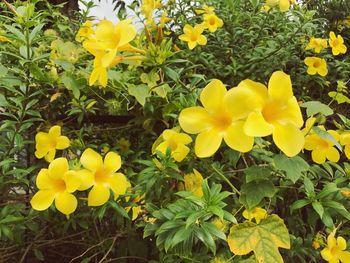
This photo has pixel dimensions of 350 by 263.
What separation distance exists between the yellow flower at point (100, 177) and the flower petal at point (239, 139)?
0.44 metres

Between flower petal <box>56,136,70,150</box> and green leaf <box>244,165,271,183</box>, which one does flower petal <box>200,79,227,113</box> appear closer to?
green leaf <box>244,165,271,183</box>

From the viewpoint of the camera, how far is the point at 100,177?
1.15 meters

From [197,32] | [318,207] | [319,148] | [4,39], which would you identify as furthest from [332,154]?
[4,39]

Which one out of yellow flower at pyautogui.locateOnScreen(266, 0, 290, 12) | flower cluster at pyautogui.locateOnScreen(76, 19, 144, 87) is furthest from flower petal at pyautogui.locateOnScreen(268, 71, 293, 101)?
yellow flower at pyautogui.locateOnScreen(266, 0, 290, 12)

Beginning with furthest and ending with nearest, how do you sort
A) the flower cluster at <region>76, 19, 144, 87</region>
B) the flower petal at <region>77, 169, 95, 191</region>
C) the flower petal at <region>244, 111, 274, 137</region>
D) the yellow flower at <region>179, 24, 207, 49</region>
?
the yellow flower at <region>179, 24, 207, 49</region>
the flower petal at <region>77, 169, 95, 191</region>
the flower cluster at <region>76, 19, 144, 87</region>
the flower petal at <region>244, 111, 274, 137</region>

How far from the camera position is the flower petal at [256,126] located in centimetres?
75

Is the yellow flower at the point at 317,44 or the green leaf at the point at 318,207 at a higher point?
the green leaf at the point at 318,207

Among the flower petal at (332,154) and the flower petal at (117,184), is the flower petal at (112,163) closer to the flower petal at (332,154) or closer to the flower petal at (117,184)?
the flower petal at (117,184)

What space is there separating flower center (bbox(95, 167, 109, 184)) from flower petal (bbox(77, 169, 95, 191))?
0.02m

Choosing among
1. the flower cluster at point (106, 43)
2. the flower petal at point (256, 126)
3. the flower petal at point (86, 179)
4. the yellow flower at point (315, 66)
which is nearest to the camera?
the flower petal at point (256, 126)

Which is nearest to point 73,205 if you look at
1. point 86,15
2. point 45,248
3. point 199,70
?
point 45,248

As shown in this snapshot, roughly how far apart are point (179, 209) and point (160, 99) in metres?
0.51

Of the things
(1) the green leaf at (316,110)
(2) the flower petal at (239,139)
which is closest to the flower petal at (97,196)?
(2) the flower petal at (239,139)

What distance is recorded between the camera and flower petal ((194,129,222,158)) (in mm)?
833
